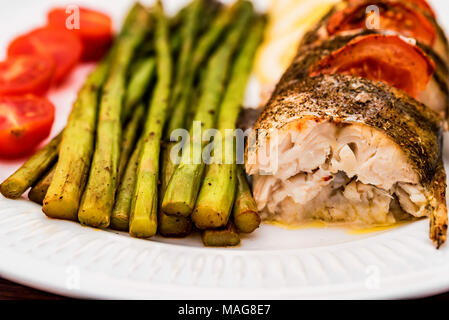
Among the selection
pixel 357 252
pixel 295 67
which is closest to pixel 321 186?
pixel 357 252

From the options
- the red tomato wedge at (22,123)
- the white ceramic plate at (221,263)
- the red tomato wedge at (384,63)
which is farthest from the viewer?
the red tomato wedge at (22,123)

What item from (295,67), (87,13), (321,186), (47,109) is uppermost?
(87,13)

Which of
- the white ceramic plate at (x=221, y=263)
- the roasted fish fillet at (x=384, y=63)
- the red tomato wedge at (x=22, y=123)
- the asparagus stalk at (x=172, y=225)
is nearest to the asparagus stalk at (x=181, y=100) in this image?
the asparagus stalk at (x=172, y=225)

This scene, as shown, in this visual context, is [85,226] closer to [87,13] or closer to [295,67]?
[295,67]

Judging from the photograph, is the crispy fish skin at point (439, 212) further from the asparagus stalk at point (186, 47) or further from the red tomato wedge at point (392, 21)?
the asparagus stalk at point (186, 47)

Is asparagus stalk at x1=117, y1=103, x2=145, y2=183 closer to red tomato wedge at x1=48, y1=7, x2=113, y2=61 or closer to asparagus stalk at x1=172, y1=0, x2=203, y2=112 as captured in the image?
asparagus stalk at x1=172, y1=0, x2=203, y2=112

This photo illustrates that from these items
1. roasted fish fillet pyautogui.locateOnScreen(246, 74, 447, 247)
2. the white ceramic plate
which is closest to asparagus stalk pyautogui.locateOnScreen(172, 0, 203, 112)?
roasted fish fillet pyautogui.locateOnScreen(246, 74, 447, 247)
